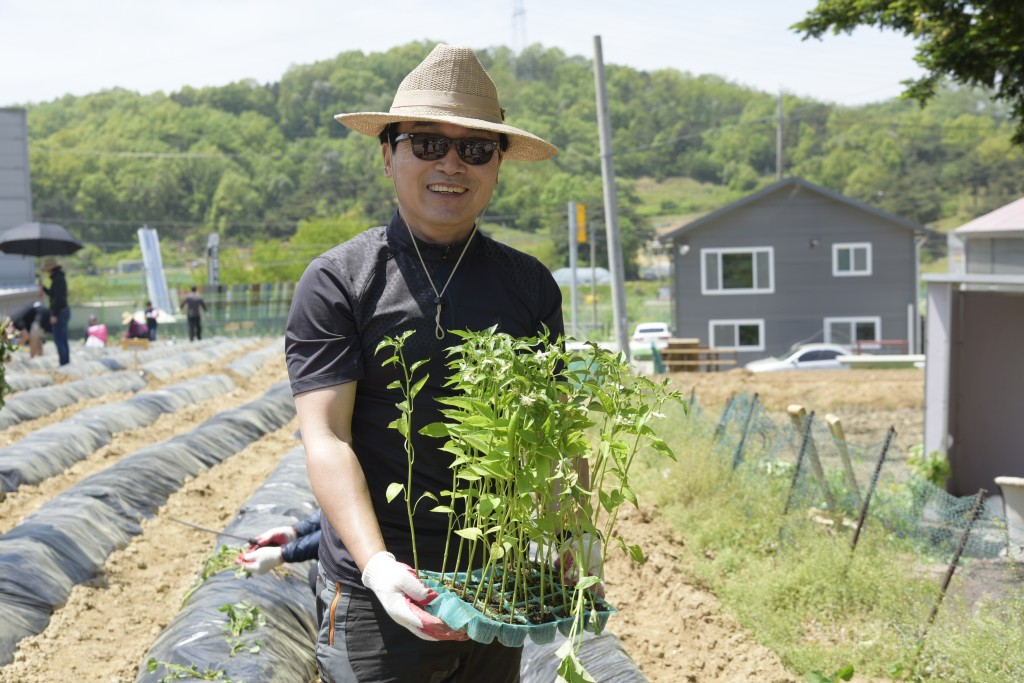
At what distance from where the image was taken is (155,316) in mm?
27188

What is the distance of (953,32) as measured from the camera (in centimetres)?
824

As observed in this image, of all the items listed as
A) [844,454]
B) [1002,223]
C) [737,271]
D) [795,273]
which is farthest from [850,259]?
[844,454]

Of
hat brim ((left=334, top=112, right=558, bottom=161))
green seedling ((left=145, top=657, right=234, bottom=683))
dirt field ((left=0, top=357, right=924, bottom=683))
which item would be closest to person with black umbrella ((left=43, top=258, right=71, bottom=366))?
dirt field ((left=0, top=357, right=924, bottom=683))

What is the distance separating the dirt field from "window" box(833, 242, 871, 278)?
24.5 metres

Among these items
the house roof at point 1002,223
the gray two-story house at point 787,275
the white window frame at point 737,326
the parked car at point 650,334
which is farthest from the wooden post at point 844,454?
the parked car at point 650,334

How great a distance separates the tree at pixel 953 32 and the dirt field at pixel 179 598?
4207mm

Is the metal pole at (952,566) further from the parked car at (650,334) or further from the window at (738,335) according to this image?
the parked car at (650,334)

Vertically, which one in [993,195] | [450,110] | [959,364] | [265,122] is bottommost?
[959,364]

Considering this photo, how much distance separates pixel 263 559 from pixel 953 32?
6664 millimetres

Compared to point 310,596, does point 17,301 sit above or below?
above

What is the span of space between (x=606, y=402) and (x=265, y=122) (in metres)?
106

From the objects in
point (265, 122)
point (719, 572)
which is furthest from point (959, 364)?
point (265, 122)

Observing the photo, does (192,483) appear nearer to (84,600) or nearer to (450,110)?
(84,600)

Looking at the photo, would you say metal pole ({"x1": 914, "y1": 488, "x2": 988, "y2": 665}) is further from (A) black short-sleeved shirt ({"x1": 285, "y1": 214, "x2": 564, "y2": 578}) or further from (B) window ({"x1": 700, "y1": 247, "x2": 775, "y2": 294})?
(B) window ({"x1": 700, "y1": 247, "x2": 775, "y2": 294})
